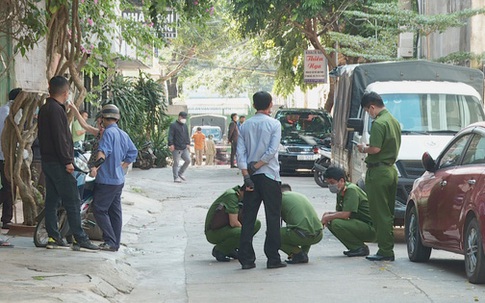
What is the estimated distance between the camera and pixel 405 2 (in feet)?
122

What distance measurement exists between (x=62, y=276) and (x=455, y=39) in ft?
70.7

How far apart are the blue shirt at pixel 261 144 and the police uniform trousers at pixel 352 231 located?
4.35 feet

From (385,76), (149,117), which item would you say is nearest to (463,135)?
(385,76)

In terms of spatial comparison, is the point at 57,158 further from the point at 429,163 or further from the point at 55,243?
the point at 429,163

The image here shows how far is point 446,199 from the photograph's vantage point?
36.0ft

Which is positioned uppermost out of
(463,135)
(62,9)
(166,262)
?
(62,9)

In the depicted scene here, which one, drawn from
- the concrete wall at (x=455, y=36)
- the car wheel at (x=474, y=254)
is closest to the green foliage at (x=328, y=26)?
the concrete wall at (x=455, y=36)

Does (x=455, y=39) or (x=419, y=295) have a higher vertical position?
(x=455, y=39)

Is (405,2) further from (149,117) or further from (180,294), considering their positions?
(180,294)

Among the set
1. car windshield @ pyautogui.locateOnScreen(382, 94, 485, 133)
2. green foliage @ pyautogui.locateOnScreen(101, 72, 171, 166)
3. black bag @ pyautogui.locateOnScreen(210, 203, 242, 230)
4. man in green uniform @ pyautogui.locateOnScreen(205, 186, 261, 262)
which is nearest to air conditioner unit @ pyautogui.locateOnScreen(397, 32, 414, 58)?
green foliage @ pyautogui.locateOnScreen(101, 72, 171, 166)

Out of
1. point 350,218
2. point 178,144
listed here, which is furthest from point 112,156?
point 178,144

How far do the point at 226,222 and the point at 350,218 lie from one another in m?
1.63

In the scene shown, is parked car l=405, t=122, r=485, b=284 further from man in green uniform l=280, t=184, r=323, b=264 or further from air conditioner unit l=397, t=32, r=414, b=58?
air conditioner unit l=397, t=32, r=414, b=58

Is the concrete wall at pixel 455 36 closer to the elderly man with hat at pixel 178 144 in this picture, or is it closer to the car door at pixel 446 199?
the elderly man with hat at pixel 178 144
